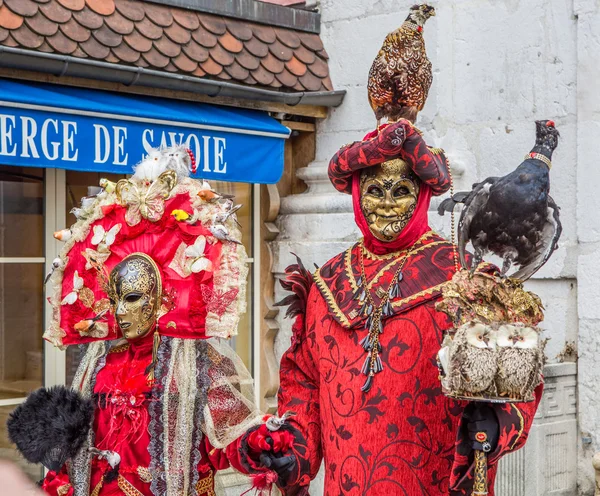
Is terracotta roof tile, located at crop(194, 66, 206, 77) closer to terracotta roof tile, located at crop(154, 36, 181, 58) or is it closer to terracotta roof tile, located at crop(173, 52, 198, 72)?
terracotta roof tile, located at crop(173, 52, 198, 72)

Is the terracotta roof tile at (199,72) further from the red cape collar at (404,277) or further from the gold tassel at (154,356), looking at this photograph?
the red cape collar at (404,277)

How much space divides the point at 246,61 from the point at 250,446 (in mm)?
2560

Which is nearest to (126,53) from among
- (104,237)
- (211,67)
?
(211,67)

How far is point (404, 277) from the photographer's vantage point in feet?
9.75

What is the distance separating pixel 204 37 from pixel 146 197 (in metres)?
1.82

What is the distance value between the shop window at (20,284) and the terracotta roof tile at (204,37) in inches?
38.9

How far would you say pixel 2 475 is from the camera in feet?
3.97

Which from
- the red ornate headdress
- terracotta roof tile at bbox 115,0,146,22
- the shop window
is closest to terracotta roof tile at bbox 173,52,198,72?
terracotta roof tile at bbox 115,0,146,22

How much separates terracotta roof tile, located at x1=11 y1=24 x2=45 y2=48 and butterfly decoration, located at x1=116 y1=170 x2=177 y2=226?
1.12 meters

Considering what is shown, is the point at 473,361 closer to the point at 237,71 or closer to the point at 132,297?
the point at 132,297

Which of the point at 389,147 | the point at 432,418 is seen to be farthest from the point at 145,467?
the point at 389,147

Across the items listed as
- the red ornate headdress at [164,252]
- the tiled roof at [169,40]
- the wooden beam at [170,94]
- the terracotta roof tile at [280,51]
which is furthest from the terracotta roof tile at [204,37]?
the red ornate headdress at [164,252]

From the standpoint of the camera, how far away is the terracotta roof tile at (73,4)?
4559mm

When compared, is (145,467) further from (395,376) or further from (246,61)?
(246,61)
